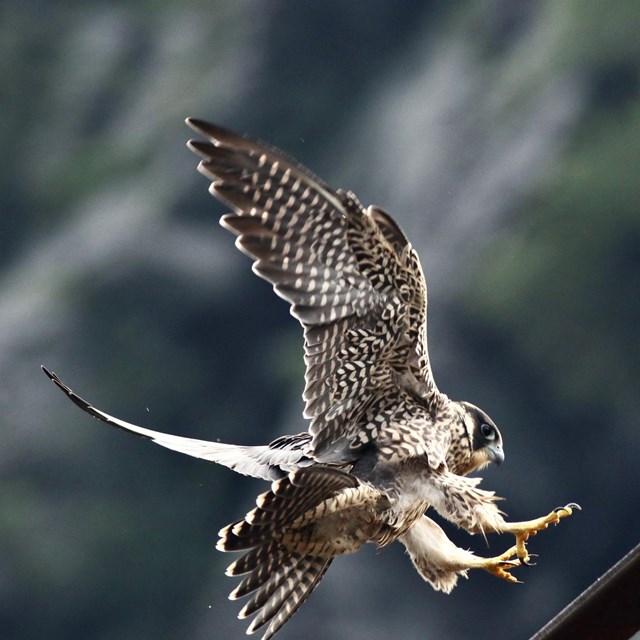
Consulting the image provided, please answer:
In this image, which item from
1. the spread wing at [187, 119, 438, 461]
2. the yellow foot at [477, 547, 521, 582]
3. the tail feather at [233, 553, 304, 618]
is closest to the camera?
the tail feather at [233, 553, 304, 618]

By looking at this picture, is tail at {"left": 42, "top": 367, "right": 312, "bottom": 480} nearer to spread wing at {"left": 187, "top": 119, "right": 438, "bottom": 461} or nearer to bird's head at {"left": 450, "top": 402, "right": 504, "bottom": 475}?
spread wing at {"left": 187, "top": 119, "right": 438, "bottom": 461}

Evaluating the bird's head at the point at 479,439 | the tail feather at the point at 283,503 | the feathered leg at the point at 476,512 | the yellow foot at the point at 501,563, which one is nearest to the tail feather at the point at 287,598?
the tail feather at the point at 283,503

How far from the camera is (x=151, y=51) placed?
9312 millimetres

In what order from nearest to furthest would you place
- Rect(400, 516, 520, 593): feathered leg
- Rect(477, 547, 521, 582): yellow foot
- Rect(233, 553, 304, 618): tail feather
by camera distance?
Rect(233, 553, 304, 618): tail feather
Rect(477, 547, 521, 582): yellow foot
Rect(400, 516, 520, 593): feathered leg

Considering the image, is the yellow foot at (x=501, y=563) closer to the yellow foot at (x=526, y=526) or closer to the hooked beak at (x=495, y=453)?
the yellow foot at (x=526, y=526)

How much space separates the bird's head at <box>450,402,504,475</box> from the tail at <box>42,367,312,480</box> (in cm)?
50

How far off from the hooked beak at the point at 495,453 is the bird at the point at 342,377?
251mm

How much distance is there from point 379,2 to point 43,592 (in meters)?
4.68

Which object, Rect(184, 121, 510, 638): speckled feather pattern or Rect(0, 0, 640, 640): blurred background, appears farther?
Rect(0, 0, 640, 640): blurred background

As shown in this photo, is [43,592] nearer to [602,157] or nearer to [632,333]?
[632,333]

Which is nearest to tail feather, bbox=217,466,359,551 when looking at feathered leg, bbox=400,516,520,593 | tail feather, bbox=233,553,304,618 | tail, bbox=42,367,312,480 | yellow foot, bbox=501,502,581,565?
tail feather, bbox=233,553,304,618

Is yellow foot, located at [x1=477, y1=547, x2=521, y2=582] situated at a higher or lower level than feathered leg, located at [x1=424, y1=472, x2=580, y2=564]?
lower

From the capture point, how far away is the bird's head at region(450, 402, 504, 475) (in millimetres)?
3744

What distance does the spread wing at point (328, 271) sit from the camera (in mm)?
3348
